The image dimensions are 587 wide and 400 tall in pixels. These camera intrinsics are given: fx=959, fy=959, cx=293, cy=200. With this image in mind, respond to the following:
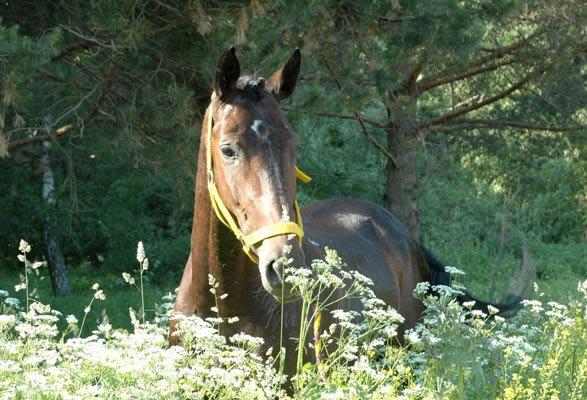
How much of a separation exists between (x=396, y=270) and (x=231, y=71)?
2561 millimetres

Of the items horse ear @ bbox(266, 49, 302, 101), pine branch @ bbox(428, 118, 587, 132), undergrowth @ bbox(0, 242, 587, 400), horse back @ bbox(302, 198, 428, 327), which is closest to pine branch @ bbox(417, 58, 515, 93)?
pine branch @ bbox(428, 118, 587, 132)

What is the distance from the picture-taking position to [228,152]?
4250 millimetres

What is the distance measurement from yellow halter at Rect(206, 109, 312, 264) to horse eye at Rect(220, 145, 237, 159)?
181 millimetres

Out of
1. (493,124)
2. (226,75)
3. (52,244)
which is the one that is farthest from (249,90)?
(52,244)

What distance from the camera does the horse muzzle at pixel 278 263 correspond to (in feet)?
12.4

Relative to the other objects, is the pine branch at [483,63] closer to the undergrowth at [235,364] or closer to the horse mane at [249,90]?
the horse mane at [249,90]

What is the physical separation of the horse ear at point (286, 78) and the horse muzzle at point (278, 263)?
1022 millimetres

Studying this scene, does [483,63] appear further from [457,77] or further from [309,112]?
[309,112]

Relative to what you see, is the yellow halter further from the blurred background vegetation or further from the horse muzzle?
the blurred background vegetation

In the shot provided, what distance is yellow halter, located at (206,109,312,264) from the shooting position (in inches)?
155

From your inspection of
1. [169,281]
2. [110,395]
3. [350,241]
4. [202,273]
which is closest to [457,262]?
[169,281]

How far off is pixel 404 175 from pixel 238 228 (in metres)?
8.30

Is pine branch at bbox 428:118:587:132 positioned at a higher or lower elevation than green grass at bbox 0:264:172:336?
higher

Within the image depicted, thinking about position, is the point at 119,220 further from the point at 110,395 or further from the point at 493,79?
the point at 110,395
